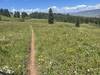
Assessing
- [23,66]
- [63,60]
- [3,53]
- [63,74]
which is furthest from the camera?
[3,53]

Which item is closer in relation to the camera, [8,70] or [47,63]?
[8,70]

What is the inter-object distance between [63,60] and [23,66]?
3.00m

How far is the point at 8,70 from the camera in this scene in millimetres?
14305

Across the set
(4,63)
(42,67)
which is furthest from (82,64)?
Answer: (4,63)

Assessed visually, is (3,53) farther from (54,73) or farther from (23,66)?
(54,73)

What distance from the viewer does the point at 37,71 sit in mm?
14430

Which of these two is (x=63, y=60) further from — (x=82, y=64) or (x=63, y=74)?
(x=63, y=74)

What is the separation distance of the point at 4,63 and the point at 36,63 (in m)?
1.98

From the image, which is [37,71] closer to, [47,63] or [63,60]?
[47,63]

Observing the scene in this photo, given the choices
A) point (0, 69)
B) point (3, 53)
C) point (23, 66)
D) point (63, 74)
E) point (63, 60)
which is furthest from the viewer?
point (3, 53)

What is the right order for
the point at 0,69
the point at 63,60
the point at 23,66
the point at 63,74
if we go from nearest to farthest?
1. the point at 63,74
2. the point at 0,69
3. the point at 23,66
4. the point at 63,60

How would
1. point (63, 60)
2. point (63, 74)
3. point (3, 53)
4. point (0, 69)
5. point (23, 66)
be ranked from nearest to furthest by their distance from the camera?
1. point (63, 74)
2. point (0, 69)
3. point (23, 66)
4. point (63, 60)
5. point (3, 53)

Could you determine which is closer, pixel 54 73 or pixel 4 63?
pixel 54 73

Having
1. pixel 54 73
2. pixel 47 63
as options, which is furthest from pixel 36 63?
pixel 54 73
